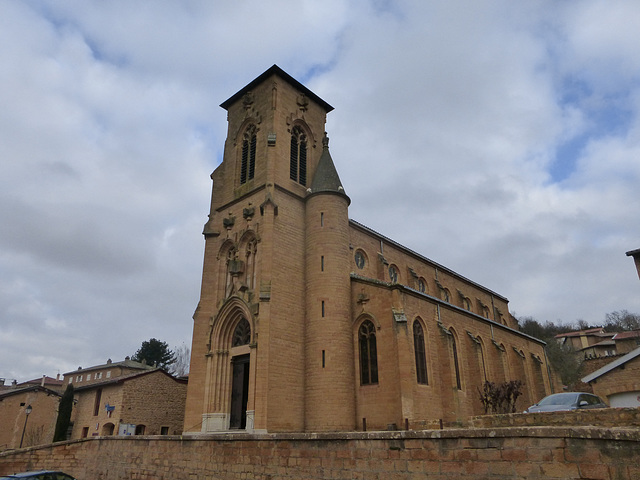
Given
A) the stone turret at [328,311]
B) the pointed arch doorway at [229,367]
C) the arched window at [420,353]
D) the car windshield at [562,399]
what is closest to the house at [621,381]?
the car windshield at [562,399]

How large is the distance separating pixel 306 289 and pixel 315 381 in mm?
4916

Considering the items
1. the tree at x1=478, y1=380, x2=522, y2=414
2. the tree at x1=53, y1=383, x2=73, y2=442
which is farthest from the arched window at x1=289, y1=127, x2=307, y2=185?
the tree at x1=53, y1=383, x2=73, y2=442

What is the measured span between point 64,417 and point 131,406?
5.32 m

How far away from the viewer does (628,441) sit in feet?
20.7

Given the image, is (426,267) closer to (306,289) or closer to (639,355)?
(306,289)

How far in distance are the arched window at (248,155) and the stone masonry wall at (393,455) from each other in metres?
16.7

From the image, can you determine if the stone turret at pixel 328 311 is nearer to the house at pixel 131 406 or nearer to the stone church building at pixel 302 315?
the stone church building at pixel 302 315

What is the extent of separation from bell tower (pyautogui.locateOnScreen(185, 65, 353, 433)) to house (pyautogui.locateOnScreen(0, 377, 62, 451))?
1825cm

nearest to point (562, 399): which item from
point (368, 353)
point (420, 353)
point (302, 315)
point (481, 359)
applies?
point (420, 353)

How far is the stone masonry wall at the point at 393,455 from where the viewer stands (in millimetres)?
6684

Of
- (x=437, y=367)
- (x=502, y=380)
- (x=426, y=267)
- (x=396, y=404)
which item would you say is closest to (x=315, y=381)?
(x=396, y=404)

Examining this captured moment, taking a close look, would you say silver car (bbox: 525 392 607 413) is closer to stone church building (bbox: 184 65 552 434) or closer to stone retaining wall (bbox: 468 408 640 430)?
stone retaining wall (bbox: 468 408 640 430)

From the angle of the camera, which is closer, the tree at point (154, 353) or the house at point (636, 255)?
the house at point (636, 255)

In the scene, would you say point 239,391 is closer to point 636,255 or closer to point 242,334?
point 242,334
